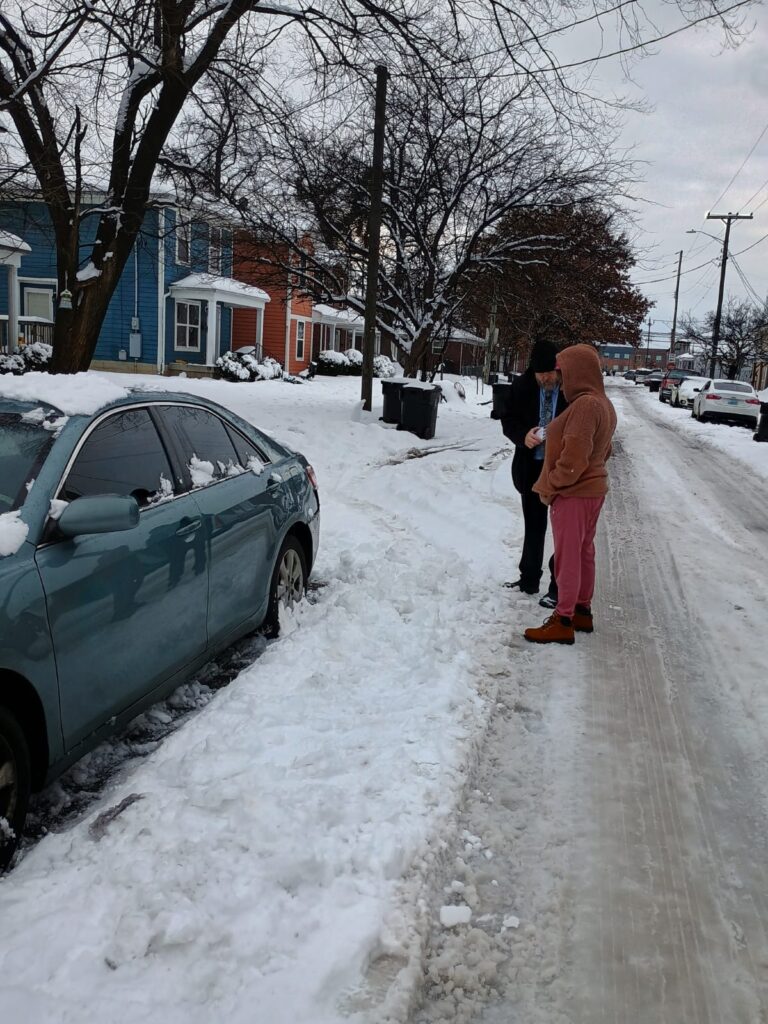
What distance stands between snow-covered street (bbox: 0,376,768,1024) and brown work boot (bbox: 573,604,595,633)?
172 mm

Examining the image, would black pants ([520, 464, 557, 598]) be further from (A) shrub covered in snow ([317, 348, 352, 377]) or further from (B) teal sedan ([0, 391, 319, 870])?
(A) shrub covered in snow ([317, 348, 352, 377])

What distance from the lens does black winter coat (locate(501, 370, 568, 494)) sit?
20.0 ft

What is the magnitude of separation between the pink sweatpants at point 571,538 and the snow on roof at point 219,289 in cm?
2488

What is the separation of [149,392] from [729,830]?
10.5 feet

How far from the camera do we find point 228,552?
4.18 metres

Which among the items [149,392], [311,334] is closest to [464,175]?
[149,392]

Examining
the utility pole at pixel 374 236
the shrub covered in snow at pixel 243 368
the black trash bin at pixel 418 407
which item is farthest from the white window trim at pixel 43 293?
the black trash bin at pixel 418 407

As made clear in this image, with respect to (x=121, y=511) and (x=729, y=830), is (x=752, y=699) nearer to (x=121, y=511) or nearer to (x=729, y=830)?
(x=729, y=830)

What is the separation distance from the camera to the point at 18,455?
10.8 ft

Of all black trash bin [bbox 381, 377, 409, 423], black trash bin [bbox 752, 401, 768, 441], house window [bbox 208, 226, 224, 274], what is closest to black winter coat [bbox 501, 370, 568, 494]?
black trash bin [bbox 381, 377, 409, 423]

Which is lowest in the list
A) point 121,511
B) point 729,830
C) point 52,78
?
point 729,830

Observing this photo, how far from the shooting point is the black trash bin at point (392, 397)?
16250mm

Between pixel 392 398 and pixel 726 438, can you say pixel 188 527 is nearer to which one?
pixel 392 398

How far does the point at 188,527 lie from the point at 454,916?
2.02 metres
